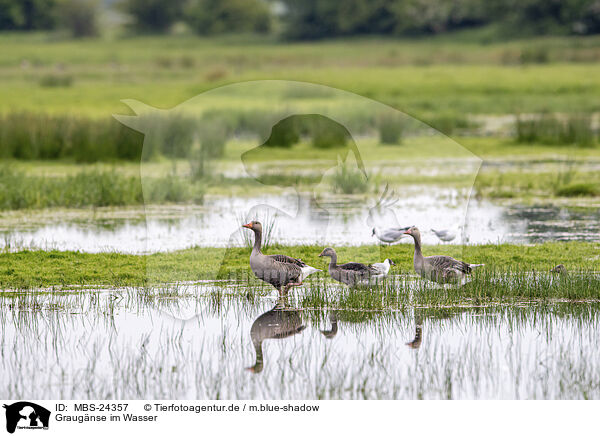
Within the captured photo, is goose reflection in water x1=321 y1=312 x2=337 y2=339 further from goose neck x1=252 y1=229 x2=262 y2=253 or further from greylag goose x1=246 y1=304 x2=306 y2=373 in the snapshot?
goose neck x1=252 y1=229 x2=262 y2=253

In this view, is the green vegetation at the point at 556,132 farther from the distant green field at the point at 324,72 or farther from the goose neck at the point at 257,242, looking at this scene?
the goose neck at the point at 257,242

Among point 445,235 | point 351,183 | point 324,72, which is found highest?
point 324,72

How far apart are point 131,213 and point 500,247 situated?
4861 mm

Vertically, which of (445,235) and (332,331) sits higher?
(445,235)

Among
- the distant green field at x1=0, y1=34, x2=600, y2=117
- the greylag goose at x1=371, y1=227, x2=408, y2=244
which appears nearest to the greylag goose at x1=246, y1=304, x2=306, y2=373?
the greylag goose at x1=371, y1=227, x2=408, y2=244

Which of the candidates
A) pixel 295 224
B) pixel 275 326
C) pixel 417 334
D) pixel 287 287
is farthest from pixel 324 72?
pixel 417 334

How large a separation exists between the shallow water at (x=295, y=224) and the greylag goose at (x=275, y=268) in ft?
5.66

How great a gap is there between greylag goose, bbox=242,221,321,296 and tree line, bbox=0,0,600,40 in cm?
4279

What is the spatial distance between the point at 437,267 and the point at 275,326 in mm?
1487

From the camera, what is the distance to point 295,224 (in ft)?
35.2

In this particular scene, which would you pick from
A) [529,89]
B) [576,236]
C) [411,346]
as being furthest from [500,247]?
[529,89]

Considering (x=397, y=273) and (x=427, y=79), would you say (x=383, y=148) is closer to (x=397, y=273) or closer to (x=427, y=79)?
(x=397, y=273)

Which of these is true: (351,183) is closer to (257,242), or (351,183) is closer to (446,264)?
(446,264)

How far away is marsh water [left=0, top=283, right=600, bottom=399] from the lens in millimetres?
5324
